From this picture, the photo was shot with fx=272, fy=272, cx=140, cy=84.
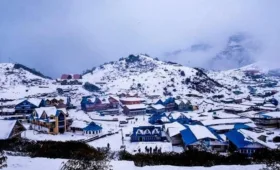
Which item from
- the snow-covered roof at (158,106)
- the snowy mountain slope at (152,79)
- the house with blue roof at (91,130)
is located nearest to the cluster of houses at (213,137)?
the house with blue roof at (91,130)

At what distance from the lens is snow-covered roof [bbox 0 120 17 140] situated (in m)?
32.3

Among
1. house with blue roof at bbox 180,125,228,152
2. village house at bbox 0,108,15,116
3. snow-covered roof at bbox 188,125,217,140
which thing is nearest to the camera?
house with blue roof at bbox 180,125,228,152

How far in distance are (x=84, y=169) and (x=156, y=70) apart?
110 m

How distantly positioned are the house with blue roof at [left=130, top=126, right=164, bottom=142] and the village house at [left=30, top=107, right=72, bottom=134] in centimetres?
1303

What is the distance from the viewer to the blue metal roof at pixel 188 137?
3788 centimetres

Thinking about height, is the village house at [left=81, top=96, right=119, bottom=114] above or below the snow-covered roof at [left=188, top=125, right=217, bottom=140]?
above

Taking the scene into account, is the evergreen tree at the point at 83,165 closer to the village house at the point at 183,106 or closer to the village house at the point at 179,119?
the village house at the point at 179,119

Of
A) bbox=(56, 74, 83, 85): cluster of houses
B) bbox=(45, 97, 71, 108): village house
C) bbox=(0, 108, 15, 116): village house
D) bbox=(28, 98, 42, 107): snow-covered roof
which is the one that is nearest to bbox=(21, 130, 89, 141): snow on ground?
bbox=(28, 98, 42, 107): snow-covered roof

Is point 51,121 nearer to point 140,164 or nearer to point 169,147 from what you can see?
point 169,147

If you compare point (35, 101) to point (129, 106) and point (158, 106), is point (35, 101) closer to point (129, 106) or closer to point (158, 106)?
point (129, 106)

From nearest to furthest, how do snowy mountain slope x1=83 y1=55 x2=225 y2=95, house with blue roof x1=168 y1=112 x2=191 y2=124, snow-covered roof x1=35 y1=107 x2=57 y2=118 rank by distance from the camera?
snow-covered roof x1=35 y1=107 x2=57 y2=118 < house with blue roof x1=168 y1=112 x2=191 y2=124 < snowy mountain slope x1=83 y1=55 x2=225 y2=95

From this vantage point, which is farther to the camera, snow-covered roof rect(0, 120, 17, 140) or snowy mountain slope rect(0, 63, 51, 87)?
snowy mountain slope rect(0, 63, 51, 87)

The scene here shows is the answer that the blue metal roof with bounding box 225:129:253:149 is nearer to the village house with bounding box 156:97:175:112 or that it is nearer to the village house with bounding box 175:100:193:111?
the village house with bounding box 175:100:193:111

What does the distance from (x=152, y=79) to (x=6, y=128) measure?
80.2 meters
